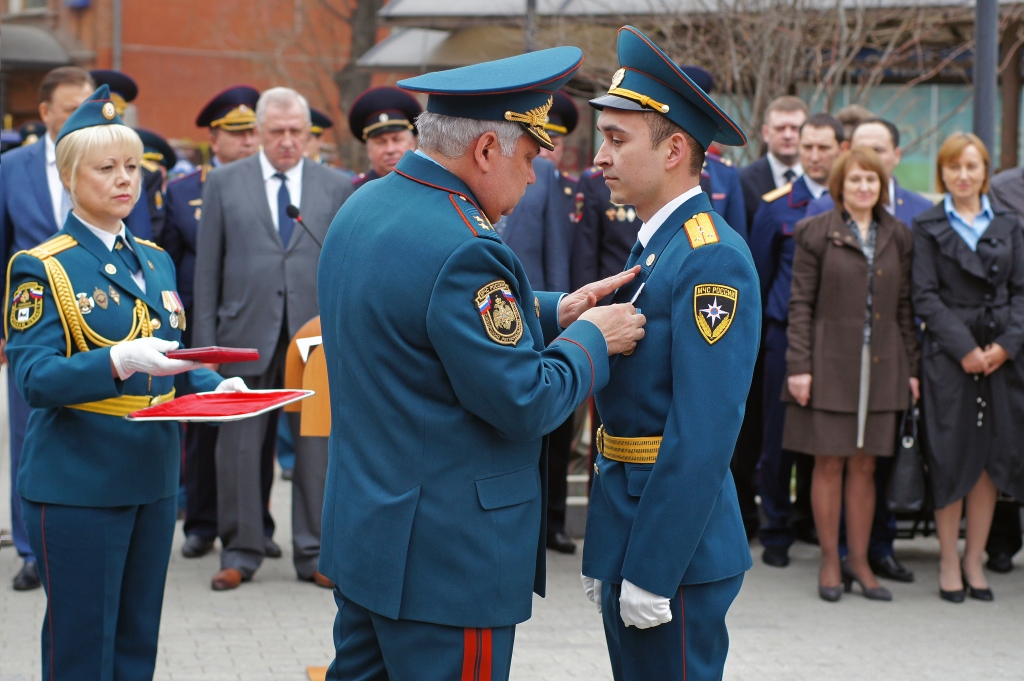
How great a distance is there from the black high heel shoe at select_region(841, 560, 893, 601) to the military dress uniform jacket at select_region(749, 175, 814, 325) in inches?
51.0

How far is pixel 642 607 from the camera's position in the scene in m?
2.79

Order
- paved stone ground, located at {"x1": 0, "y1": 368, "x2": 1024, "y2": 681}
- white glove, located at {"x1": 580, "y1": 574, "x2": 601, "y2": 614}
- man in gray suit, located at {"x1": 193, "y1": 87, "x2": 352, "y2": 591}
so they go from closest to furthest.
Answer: white glove, located at {"x1": 580, "y1": 574, "x2": 601, "y2": 614} → paved stone ground, located at {"x1": 0, "y1": 368, "x2": 1024, "y2": 681} → man in gray suit, located at {"x1": 193, "y1": 87, "x2": 352, "y2": 591}

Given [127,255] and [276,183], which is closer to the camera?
[127,255]

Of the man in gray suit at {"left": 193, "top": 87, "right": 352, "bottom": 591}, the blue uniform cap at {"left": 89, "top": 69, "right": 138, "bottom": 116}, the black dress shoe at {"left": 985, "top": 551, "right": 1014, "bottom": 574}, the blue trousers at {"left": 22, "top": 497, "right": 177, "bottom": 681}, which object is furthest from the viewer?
the blue uniform cap at {"left": 89, "top": 69, "right": 138, "bottom": 116}

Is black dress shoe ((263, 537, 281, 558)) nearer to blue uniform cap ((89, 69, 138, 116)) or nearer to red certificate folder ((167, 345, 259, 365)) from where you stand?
blue uniform cap ((89, 69, 138, 116))

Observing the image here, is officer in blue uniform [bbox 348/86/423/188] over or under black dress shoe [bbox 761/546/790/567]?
over

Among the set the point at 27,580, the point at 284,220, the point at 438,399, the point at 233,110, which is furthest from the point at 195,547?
the point at 438,399

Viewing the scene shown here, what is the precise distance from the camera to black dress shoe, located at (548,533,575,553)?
22.0 ft

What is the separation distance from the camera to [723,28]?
384 inches

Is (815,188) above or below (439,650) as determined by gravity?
above

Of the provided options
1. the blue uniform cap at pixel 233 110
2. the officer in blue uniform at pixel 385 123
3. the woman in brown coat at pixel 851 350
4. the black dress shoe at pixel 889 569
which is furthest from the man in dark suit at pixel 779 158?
the blue uniform cap at pixel 233 110

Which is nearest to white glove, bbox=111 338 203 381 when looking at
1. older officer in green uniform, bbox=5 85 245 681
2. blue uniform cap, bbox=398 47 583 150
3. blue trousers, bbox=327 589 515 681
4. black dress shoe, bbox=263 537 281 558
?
older officer in green uniform, bbox=5 85 245 681

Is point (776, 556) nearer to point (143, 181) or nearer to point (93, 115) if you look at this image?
point (143, 181)

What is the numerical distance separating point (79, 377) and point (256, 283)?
2.73m
